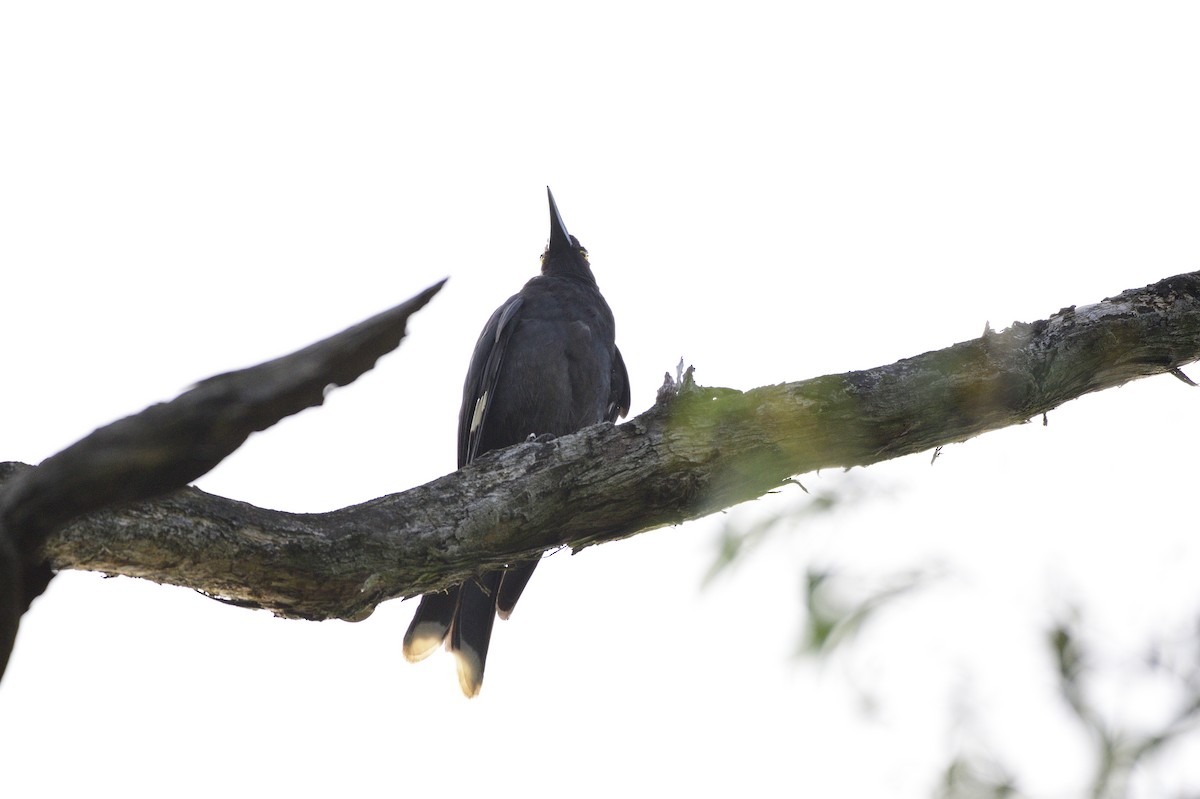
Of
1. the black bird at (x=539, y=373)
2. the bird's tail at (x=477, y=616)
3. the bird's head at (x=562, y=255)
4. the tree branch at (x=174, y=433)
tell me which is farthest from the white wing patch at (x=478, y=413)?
the tree branch at (x=174, y=433)

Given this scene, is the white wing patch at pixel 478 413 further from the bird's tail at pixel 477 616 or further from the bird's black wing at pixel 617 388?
the bird's tail at pixel 477 616

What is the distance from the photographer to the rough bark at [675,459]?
9.81 feet

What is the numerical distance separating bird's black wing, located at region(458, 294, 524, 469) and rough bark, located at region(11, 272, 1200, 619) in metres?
2.20

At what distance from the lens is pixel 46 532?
2414 millimetres

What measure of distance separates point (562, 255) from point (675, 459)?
3.70 meters

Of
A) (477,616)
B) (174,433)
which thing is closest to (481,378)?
(477,616)

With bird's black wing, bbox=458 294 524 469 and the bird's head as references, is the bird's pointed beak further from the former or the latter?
bird's black wing, bbox=458 294 524 469

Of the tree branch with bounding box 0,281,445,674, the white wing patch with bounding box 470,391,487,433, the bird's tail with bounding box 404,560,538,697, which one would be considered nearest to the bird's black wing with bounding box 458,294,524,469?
the white wing patch with bounding box 470,391,487,433

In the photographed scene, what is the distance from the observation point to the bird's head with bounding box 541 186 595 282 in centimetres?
671

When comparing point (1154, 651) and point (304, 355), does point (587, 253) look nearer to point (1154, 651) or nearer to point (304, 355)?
point (304, 355)

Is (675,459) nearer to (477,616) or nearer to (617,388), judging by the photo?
(477,616)

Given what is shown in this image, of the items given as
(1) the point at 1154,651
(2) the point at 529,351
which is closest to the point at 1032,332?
(1) the point at 1154,651

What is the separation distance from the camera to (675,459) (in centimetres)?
334

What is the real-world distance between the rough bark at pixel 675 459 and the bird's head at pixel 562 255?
3386 millimetres
